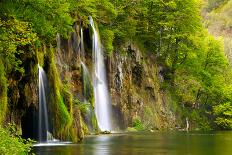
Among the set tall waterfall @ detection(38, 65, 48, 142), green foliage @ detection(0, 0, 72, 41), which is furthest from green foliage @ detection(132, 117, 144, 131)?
green foliage @ detection(0, 0, 72, 41)

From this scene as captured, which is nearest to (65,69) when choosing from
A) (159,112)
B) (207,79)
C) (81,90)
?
(81,90)

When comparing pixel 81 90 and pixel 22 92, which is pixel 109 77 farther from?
pixel 22 92

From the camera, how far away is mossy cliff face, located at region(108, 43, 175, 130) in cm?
5631

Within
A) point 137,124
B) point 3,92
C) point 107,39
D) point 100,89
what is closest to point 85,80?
point 100,89

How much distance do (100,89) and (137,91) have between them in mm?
9177

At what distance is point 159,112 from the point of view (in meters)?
62.4

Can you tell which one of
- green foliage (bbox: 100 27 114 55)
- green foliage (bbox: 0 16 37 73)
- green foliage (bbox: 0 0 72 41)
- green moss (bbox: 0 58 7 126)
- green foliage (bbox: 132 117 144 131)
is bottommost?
green foliage (bbox: 132 117 144 131)

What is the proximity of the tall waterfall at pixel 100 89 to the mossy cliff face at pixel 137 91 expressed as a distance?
187 centimetres

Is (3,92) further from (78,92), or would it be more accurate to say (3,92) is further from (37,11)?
(78,92)

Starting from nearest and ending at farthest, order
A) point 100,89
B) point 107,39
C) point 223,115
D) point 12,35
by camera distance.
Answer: point 12,35
point 100,89
point 107,39
point 223,115

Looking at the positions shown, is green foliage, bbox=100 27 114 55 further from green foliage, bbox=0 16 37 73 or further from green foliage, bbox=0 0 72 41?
green foliage, bbox=0 16 37 73

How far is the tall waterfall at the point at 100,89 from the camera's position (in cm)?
5109

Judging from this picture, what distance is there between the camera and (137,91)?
199 ft

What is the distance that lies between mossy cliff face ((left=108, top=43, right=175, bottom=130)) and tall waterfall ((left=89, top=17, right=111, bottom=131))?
1.87m
